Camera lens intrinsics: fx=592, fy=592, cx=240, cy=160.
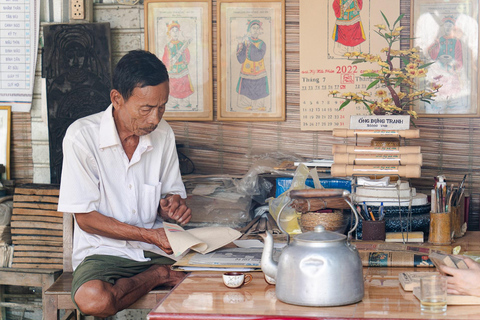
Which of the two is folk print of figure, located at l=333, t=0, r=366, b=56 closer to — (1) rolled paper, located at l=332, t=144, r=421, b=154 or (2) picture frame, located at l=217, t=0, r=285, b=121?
(2) picture frame, located at l=217, t=0, r=285, b=121

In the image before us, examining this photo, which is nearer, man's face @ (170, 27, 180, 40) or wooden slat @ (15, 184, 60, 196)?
wooden slat @ (15, 184, 60, 196)

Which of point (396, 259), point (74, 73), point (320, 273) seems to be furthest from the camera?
point (74, 73)

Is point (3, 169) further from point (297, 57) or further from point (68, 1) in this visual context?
point (297, 57)

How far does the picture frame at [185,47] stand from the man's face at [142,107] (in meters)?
1.00

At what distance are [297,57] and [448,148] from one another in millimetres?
1114

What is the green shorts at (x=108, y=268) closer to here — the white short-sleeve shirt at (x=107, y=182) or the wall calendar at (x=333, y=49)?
the white short-sleeve shirt at (x=107, y=182)

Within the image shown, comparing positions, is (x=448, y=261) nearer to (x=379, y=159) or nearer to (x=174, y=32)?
(x=379, y=159)

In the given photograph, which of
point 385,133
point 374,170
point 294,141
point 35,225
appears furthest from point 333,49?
point 35,225

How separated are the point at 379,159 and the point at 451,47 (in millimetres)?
1406

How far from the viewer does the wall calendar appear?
12.2 ft

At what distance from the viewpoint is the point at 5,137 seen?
398 cm

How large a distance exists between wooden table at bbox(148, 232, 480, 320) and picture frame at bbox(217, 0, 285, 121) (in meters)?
1.90

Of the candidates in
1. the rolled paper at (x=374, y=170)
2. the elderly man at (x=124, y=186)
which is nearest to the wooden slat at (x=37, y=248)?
the elderly man at (x=124, y=186)

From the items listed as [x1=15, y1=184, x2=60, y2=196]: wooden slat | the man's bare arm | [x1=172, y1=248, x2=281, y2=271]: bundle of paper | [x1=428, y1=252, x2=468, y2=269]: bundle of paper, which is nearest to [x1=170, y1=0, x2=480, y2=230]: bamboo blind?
[x1=15, y1=184, x2=60, y2=196]: wooden slat
